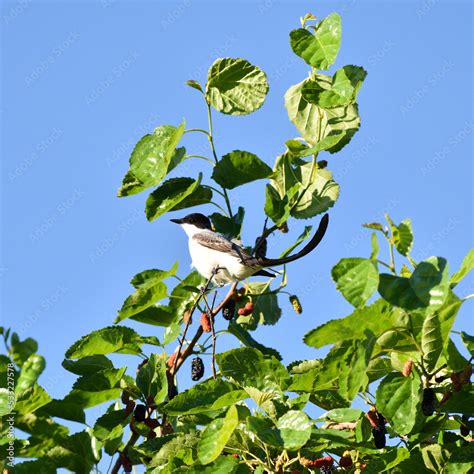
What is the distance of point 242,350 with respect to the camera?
392 centimetres

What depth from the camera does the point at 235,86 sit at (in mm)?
4473

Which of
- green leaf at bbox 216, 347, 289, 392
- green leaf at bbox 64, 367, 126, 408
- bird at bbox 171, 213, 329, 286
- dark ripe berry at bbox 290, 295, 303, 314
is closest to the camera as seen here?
green leaf at bbox 216, 347, 289, 392

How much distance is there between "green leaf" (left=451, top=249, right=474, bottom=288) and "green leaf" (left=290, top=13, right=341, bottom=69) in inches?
46.7

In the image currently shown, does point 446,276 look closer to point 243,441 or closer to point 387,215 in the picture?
point 387,215

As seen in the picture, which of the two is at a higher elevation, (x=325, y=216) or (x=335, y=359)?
(x=325, y=216)

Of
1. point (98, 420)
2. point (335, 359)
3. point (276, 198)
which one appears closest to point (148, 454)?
point (98, 420)

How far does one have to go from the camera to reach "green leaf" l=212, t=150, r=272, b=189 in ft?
14.1

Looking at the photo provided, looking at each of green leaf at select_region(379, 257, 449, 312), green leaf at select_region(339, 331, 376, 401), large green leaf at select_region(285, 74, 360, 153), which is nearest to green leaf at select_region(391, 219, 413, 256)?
green leaf at select_region(379, 257, 449, 312)

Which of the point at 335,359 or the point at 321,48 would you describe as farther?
the point at 321,48

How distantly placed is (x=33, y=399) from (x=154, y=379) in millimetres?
613

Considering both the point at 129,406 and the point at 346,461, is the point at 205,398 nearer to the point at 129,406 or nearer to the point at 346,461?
the point at 129,406

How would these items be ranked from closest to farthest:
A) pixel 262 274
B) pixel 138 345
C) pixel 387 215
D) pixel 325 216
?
1. pixel 387 215
2. pixel 325 216
3. pixel 138 345
4. pixel 262 274

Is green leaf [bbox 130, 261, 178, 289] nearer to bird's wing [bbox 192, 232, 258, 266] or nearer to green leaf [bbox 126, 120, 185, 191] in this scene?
→ green leaf [bbox 126, 120, 185, 191]

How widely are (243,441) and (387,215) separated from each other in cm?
115
